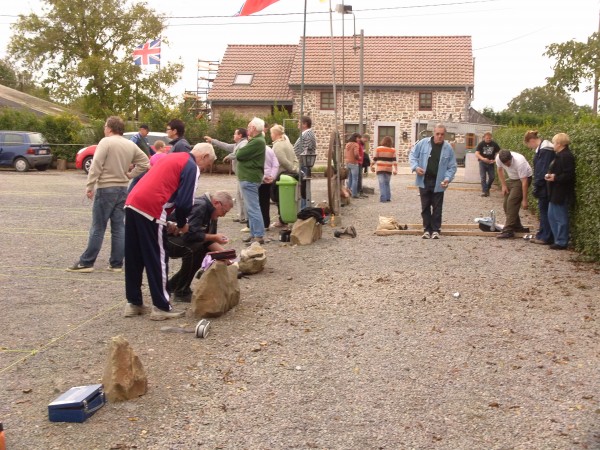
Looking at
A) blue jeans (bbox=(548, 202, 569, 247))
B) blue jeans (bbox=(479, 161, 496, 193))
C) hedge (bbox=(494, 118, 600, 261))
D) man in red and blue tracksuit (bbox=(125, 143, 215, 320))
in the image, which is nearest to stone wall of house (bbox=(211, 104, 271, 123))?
blue jeans (bbox=(479, 161, 496, 193))

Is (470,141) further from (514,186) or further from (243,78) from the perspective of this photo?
(514,186)

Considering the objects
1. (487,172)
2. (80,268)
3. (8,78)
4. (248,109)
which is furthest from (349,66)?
(8,78)

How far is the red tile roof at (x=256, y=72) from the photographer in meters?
48.2

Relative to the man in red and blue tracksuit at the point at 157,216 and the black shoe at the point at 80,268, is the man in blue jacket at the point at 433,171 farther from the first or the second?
the man in red and blue tracksuit at the point at 157,216

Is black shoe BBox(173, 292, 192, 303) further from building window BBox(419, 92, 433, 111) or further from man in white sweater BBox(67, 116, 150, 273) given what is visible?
building window BBox(419, 92, 433, 111)

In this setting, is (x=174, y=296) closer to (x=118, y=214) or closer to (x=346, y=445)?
(x=118, y=214)

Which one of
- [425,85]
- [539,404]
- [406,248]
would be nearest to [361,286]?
[406,248]

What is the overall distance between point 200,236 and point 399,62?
4269 cm

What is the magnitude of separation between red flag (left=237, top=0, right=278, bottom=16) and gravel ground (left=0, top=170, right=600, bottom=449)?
5.31 m

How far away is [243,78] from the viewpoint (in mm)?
49812

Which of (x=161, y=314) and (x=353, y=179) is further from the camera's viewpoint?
(x=353, y=179)

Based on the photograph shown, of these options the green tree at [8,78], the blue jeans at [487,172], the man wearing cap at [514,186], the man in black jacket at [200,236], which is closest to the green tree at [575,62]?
the blue jeans at [487,172]

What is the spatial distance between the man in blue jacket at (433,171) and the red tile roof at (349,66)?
3308cm

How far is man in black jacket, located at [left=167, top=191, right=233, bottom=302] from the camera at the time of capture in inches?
324
